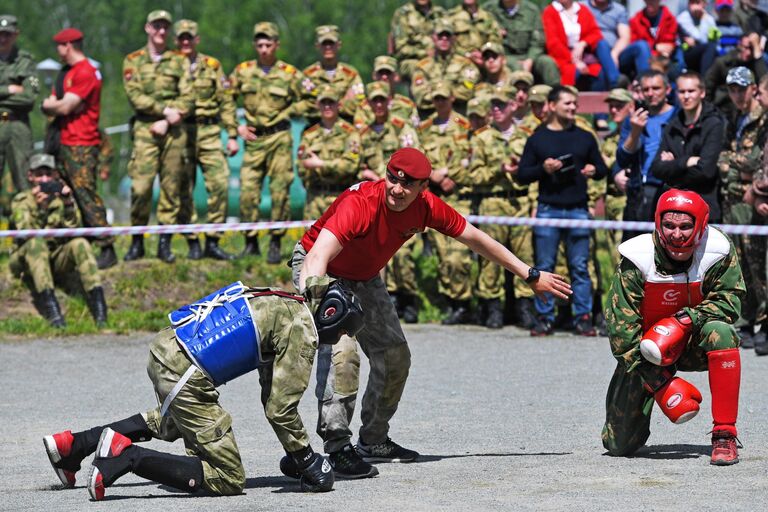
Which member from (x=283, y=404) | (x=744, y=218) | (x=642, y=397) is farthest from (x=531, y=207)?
(x=283, y=404)

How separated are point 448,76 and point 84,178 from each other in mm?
4132

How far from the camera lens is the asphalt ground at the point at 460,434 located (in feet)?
23.9

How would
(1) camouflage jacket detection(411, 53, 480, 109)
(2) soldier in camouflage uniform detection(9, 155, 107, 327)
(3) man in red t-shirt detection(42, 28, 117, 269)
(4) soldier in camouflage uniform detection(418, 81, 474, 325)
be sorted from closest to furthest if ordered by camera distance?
(2) soldier in camouflage uniform detection(9, 155, 107, 327) < (4) soldier in camouflage uniform detection(418, 81, 474, 325) < (3) man in red t-shirt detection(42, 28, 117, 269) < (1) camouflage jacket detection(411, 53, 480, 109)

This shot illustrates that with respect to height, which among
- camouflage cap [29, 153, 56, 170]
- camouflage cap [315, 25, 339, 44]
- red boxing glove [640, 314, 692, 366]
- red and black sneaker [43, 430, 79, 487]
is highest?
camouflage cap [315, 25, 339, 44]

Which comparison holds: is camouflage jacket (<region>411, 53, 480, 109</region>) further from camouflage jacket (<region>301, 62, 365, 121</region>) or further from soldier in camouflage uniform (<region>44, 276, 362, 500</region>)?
soldier in camouflage uniform (<region>44, 276, 362, 500</region>)

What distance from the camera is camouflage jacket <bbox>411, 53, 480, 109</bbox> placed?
15781 millimetres

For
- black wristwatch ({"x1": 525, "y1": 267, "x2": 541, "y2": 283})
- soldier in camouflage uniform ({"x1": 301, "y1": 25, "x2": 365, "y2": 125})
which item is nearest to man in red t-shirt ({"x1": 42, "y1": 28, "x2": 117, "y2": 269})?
soldier in camouflage uniform ({"x1": 301, "y1": 25, "x2": 365, "y2": 125})

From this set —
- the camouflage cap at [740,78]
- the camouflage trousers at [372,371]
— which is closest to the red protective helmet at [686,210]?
the camouflage trousers at [372,371]

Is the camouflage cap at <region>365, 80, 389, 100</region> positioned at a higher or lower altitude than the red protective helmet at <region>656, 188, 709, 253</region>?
higher

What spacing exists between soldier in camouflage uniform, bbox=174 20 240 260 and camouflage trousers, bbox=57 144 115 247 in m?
0.96

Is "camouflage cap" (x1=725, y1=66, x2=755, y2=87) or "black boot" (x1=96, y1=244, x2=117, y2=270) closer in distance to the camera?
"camouflage cap" (x1=725, y1=66, x2=755, y2=87)

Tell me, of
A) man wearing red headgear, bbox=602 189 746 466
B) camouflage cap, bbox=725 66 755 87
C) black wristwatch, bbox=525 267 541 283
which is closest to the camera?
man wearing red headgear, bbox=602 189 746 466

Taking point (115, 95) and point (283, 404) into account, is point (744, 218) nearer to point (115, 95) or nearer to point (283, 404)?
point (283, 404)

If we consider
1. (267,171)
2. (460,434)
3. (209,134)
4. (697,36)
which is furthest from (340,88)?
(460,434)
